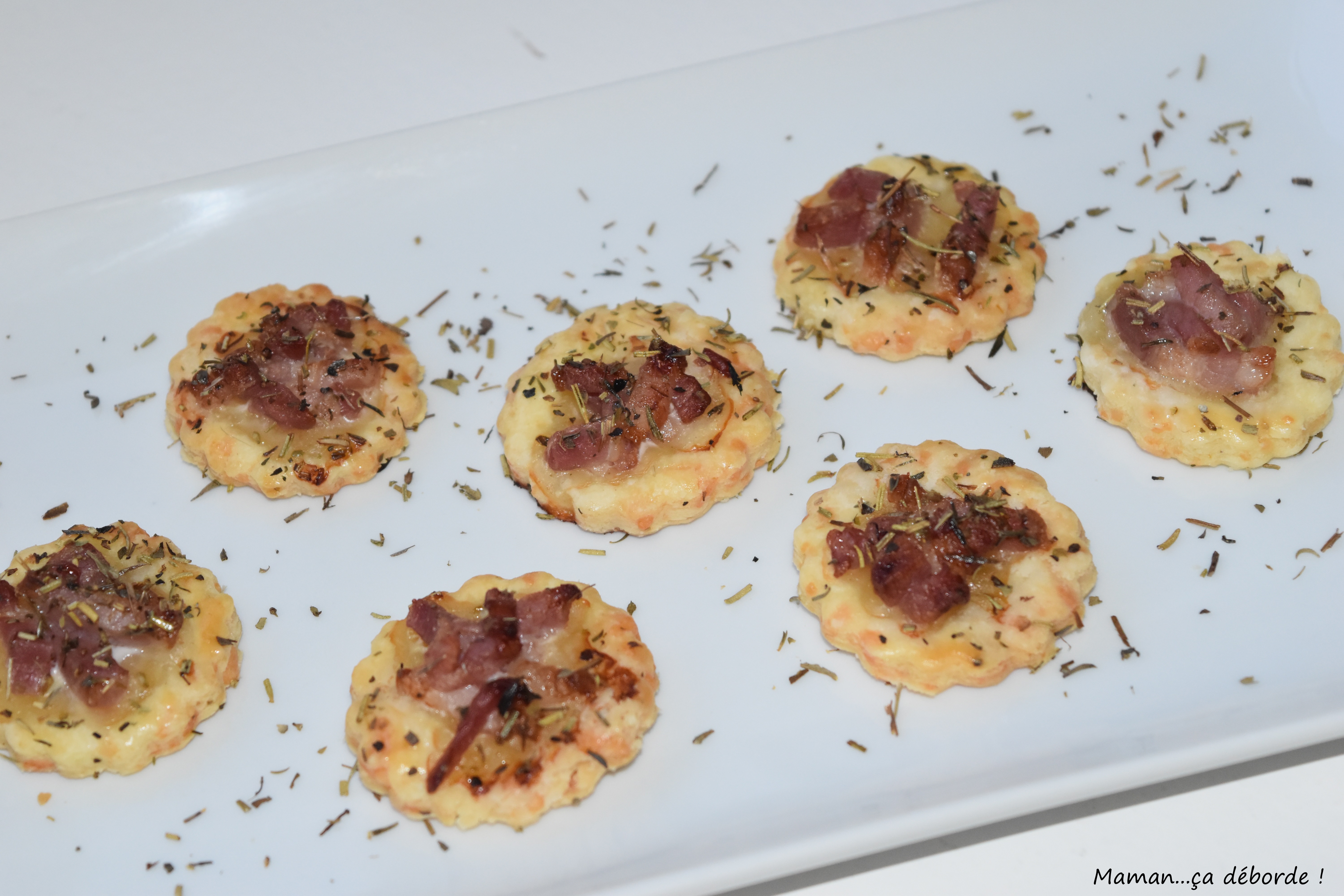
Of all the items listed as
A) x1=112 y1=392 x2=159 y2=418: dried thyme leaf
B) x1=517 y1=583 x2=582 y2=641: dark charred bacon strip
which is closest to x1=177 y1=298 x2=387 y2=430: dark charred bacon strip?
x1=112 y1=392 x2=159 y2=418: dried thyme leaf

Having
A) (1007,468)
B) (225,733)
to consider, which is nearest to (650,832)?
(225,733)

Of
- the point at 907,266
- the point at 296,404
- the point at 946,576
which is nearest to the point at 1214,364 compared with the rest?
the point at 907,266

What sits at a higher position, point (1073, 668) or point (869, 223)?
point (869, 223)

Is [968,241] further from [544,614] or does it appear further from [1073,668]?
[544,614]

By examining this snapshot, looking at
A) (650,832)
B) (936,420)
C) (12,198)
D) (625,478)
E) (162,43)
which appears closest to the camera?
(650,832)

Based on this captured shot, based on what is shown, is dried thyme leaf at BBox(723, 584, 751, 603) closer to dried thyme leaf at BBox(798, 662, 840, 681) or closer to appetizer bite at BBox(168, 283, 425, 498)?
dried thyme leaf at BBox(798, 662, 840, 681)

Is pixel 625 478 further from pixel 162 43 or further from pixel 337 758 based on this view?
pixel 162 43
